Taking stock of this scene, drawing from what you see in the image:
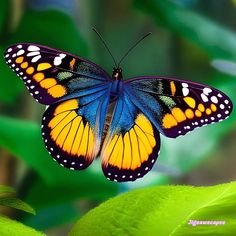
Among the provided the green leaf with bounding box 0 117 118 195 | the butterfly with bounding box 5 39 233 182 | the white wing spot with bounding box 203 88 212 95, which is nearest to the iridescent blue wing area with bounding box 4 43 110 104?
the butterfly with bounding box 5 39 233 182

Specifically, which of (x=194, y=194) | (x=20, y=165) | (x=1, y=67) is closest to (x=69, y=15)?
(x=1, y=67)

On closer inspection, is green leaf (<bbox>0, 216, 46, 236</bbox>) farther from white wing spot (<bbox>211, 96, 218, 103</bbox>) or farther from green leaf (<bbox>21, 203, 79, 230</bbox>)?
green leaf (<bbox>21, 203, 79, 230</bbox>)

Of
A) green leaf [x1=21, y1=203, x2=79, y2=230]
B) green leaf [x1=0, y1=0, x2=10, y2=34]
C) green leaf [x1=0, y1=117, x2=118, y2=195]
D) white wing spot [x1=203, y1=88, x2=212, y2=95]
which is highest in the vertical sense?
green leaf [x1=0, y1=0, x2=10, y2=34]

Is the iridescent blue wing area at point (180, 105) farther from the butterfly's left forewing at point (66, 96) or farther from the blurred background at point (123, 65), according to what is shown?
the blurred background at point (123, 65)

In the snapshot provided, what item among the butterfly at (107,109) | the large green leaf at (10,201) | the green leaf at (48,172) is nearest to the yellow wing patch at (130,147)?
the butterfly at (107,109)

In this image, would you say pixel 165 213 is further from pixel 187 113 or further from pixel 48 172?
pixel 48 172

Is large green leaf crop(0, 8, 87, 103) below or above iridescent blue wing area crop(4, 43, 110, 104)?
above

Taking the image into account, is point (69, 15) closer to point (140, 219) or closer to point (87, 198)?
point (87, 198)
